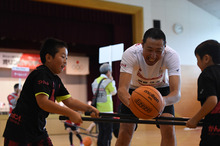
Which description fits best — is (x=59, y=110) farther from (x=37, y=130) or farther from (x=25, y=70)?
(x=25, y=70)

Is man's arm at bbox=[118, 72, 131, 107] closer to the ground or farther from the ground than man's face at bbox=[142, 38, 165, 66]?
closer to the ground

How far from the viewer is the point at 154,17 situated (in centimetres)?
1093

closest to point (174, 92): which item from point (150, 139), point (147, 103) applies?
point (147, 103)

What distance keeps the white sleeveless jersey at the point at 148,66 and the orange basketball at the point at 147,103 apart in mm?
506

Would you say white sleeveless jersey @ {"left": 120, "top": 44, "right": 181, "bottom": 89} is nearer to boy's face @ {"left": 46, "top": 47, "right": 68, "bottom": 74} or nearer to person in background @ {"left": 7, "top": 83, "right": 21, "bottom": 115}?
boy's face @ {"left": 46, "top": 47, "right": 68, "bottom": 74}

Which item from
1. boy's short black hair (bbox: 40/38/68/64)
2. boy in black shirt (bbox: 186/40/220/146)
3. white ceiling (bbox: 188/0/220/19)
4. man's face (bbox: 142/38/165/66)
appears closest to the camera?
boy in black shirt (bbox: 186/40/220/146)

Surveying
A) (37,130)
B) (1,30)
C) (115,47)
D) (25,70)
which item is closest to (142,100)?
(37,130)

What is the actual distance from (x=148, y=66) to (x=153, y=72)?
110mm

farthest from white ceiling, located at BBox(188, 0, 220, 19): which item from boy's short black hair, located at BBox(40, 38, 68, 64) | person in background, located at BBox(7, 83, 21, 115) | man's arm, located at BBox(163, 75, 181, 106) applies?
boy's short black hair, located at BBox(40, 38, 68, 64)

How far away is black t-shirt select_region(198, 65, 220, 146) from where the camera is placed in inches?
91.2

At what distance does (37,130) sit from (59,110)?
27 cm

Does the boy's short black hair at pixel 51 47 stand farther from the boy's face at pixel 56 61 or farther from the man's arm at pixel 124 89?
the man's arm at pixel 124 89

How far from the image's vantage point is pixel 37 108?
244 centimetres

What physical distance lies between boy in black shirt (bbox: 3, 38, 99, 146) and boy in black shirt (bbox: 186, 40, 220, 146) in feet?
3.65
